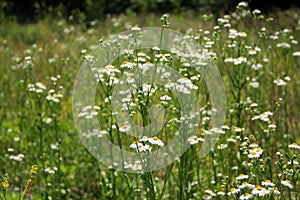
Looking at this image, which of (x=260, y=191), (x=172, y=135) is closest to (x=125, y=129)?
(x=260, y=191)

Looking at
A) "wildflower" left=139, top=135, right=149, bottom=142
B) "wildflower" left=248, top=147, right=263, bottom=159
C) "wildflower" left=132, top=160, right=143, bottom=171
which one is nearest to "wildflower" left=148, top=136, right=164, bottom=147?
"wildflower" left=139, top=135, right=149, bottom=142

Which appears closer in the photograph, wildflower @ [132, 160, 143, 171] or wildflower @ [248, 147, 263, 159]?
wildflower @ [248, 147, 263, 159]

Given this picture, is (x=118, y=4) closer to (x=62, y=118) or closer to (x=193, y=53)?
(x=62, y=118)

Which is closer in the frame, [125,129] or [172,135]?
[125,129]

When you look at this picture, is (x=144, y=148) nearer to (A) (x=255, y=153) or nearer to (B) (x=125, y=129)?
(B) (x=125, y=129)

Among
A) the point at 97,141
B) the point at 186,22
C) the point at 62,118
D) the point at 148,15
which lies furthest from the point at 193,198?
the point at 148,15

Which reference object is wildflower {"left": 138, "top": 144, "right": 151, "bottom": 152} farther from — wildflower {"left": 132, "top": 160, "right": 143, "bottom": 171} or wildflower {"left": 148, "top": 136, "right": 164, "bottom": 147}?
wildflower {"left": 132, "top": 160, "right": 143, "bottom": 171}

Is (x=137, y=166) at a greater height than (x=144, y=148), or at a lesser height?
lesser

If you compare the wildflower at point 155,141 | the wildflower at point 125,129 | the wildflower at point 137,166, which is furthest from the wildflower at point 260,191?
the wildflower at point 125,129

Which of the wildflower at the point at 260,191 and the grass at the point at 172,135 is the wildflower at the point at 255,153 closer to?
the grass at the point at 172,135

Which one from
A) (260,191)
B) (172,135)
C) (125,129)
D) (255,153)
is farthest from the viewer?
(172,135)

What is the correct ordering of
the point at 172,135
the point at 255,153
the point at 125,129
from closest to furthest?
the point at 255,153 → the point at 125,129 → the point at 172,135
